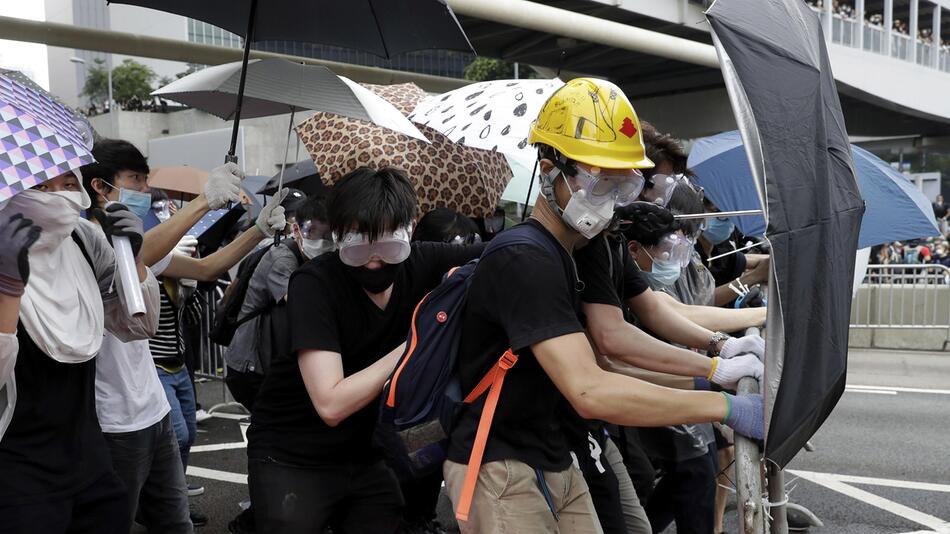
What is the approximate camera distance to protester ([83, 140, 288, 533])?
3301 mm

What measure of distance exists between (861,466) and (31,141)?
21.3ft

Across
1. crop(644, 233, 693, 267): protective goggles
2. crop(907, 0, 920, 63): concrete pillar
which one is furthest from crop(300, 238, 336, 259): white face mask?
crop(907, 0, 920, 63): concrete pillar

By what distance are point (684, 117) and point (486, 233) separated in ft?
77.6

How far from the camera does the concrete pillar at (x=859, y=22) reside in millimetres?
32312

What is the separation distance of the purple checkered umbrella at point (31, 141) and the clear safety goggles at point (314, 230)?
5.96 ft

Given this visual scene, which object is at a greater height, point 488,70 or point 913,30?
point 913,30

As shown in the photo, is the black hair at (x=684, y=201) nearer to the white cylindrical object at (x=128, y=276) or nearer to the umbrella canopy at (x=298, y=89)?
the umbrella canopy at (x=298, y=89)

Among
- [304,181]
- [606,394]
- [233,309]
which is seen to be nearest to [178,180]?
[304,181]

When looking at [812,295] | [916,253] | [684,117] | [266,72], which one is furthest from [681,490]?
[684,117]

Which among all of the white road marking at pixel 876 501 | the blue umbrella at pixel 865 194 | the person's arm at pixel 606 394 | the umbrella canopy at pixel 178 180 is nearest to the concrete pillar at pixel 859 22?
the umbrella canopy at pixel 178 180

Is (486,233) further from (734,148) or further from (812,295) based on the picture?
(812,295)

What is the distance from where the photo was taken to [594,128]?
2.48 m

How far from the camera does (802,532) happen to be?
17.8 ft

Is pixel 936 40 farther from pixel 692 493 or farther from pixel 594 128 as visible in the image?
pixel 594 128
